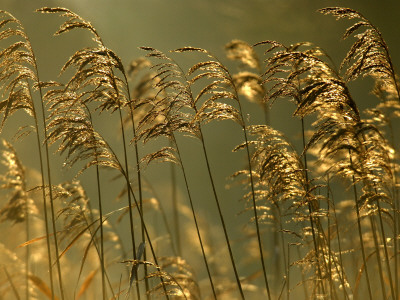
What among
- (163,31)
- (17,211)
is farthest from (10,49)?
(163,31)

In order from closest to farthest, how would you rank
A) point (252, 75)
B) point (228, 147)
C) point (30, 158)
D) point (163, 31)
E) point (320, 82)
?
point (320, 82)
point (252, 75)
point (30, 158)
point (228, 147)
point (163, 31)

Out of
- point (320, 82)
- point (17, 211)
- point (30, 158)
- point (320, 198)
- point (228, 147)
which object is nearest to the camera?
point (320, 82)

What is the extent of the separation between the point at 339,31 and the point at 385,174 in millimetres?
29145

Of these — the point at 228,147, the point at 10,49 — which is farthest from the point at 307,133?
the point at 228,147

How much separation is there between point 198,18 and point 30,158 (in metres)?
17.1

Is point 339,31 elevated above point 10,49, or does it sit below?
above

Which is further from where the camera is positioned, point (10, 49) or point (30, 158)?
point (30, 158)

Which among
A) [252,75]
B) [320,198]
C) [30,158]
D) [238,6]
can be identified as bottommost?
[320,198]

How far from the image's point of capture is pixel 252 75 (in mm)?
5441

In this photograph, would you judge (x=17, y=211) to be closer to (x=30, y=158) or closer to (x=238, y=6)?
(x=30, y=158)

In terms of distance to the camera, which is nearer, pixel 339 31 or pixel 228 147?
pixel 339 31

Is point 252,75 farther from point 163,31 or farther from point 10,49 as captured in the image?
point 163,31

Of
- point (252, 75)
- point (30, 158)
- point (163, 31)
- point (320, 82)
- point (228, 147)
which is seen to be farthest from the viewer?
point (163, 31)

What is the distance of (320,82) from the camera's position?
3244 millimetres
